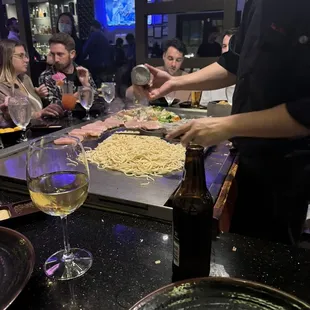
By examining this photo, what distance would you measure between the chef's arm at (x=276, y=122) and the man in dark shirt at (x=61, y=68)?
267 cm

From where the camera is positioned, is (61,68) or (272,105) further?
(61,68)

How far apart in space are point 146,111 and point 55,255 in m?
1.51

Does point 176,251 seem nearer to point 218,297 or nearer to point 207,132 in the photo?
point 218,297

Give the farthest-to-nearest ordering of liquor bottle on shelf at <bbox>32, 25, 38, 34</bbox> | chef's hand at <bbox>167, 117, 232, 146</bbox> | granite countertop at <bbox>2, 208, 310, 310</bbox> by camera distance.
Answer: liquor bottle on shelf at <bbox>32, 25, 38, 34</bbox> < chef's hand at <bbox>167, 117, 232, 146</bbox> < granite countertop at <bbox>2, 208, 310, 310</bbox>

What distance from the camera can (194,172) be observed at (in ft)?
2.30

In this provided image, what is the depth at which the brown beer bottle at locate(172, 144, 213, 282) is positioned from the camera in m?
0.65

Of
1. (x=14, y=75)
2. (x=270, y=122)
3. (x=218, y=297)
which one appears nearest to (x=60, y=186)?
(x=218, y=297)

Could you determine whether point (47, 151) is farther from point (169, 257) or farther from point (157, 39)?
point (157, 39)

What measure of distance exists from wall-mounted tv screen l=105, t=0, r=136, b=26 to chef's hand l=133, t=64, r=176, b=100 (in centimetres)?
512

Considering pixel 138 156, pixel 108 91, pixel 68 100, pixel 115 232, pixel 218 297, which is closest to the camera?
pixel 218 297

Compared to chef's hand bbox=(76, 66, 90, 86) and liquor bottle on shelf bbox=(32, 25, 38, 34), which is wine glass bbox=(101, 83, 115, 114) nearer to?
chef's hand bbox=(76, 66, 90, 86)

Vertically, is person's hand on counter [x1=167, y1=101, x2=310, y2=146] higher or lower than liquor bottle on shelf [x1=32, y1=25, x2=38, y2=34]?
lower

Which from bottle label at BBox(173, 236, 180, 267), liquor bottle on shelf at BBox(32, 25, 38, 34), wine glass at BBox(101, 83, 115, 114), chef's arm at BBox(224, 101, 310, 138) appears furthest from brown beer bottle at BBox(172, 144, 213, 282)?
liquor bottle on shelf at BBox(32, 25, 38, 34)

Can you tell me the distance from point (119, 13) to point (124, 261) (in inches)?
262
